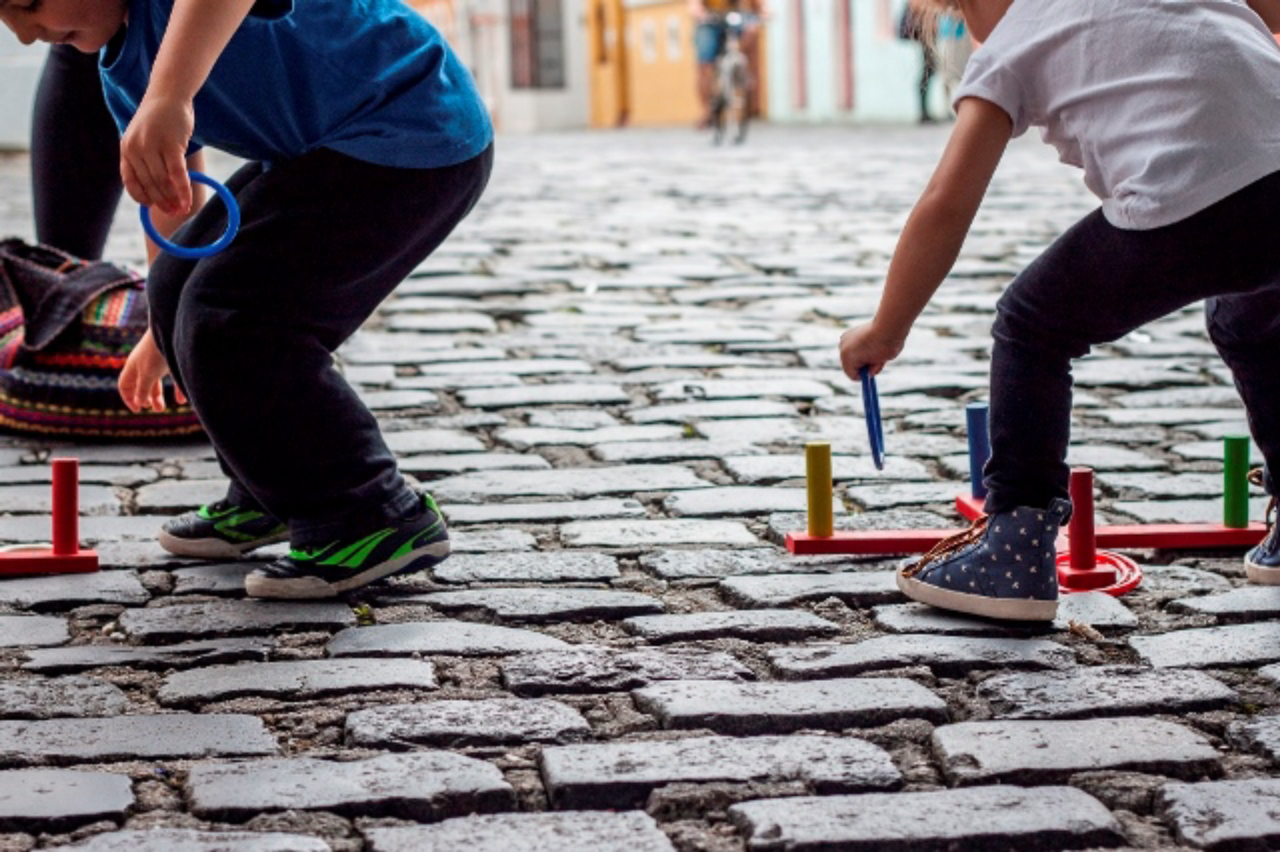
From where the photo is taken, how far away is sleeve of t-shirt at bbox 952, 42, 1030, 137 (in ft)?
9.47

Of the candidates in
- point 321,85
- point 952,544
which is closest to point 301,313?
point 321,85

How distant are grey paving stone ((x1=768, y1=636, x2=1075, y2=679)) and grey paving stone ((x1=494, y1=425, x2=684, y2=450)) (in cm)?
177

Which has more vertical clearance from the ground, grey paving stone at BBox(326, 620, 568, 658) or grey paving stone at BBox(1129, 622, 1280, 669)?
grey paving stone at BBox(326, 620, 568, 658)

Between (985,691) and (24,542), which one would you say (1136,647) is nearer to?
(985,691)

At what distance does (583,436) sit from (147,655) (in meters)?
1.91

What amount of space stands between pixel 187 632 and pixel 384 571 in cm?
35

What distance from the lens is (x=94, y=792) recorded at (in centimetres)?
237

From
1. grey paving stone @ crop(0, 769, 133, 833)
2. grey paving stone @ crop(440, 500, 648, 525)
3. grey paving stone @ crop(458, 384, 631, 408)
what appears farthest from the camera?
grey paving stone @ crop(458, 384, 631, 408)

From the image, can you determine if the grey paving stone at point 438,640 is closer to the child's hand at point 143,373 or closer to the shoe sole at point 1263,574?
the child's hand at point 143,373

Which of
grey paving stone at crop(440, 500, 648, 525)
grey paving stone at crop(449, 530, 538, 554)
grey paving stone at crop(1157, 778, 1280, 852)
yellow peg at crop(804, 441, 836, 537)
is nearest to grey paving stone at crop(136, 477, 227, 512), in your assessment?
grey paving stone at crop(440, 500, 648, 525)

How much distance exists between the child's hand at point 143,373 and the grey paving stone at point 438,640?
751 millimetres

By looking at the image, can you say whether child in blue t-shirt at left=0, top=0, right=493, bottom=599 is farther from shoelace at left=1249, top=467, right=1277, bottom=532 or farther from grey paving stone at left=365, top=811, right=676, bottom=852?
shoelace at left=1249, top=467, right=1277, bottom=532

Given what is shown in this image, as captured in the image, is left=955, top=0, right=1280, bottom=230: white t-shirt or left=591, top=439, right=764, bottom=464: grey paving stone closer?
left=955, top=0, right=1280, bottom=230: white t-shirt

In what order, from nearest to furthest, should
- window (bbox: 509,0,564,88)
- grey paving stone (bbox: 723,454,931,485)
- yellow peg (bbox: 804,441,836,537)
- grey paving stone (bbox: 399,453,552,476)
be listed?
1. yellow peg (bbox: 804,441,836,537)
2. grey paving stone (bbox: 723,454,931,485)
3. grey paving stone (bbox: 399,453,552,476)
4. window (bbox: 509,0,564,88)
